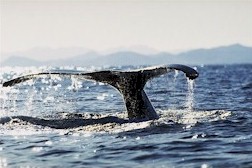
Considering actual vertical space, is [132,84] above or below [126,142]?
above

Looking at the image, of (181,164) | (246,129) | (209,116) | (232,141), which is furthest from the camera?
(209,116)

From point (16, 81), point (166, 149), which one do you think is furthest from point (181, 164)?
point (16, 81)

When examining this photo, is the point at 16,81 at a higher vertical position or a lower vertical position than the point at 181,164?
higher

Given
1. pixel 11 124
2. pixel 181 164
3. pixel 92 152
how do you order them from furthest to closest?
pixel 11 124 < pixel 92 152 < pixel 181 164

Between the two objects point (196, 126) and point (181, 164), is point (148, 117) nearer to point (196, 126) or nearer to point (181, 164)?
point (196, 126)

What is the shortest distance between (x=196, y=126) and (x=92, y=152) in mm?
3227

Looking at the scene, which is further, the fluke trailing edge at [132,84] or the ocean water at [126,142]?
the fluke trailing edge at [132,84]

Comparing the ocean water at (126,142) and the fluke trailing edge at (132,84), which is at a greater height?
the fluke trailing edge at (132,84)

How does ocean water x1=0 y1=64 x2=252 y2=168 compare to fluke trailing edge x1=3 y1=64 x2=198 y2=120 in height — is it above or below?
below

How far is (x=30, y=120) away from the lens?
12602 mm

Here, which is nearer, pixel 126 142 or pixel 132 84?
pixel 126 142

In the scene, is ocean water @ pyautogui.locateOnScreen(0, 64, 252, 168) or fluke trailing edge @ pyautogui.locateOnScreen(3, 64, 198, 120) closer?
ocean water @ pyautogui.locateOnScreen(0, 64, 252, 168)

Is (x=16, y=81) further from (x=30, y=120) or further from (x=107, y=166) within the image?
(x=107, y=166)

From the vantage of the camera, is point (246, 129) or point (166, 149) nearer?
point (166, 149)
